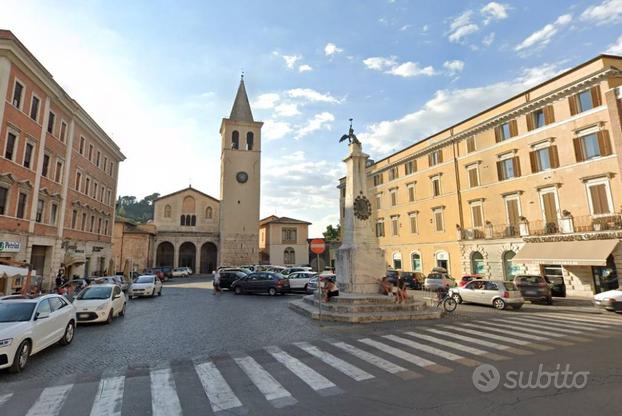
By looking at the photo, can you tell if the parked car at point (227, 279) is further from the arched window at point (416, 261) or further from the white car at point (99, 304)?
the arched window at point (416, 261)

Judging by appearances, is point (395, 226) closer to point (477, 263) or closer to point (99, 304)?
point (477, 263)

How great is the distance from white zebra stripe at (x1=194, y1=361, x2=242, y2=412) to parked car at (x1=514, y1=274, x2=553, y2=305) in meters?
17.8

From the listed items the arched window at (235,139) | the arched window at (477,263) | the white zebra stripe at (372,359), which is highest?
the arched window at (235,139)

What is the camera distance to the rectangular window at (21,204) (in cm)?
2050

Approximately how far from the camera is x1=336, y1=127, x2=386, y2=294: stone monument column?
14.5 m

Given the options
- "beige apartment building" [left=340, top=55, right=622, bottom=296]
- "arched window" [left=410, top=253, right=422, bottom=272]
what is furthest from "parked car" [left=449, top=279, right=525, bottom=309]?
"arched window" [left=410, top=253, right=422, bottom=272]

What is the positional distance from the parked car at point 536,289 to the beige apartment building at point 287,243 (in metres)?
40.8

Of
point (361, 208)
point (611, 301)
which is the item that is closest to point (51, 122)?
point (361, 208)

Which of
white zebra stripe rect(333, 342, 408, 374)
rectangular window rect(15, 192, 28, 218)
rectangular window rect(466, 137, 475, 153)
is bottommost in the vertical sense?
white zebra stripe rect(333, 342, 408, 374)

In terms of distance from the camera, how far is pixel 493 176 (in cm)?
2648

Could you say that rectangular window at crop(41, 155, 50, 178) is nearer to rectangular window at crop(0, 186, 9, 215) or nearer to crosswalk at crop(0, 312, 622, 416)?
rectangular window at crop(0, 186, 9, 215)

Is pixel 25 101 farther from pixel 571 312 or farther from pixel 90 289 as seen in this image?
pixel 571 312

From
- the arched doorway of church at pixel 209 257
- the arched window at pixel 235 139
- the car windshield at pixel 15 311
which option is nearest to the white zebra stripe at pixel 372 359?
the car windshield at pixel 15 311

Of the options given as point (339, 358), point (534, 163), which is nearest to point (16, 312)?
point (339, 358)
